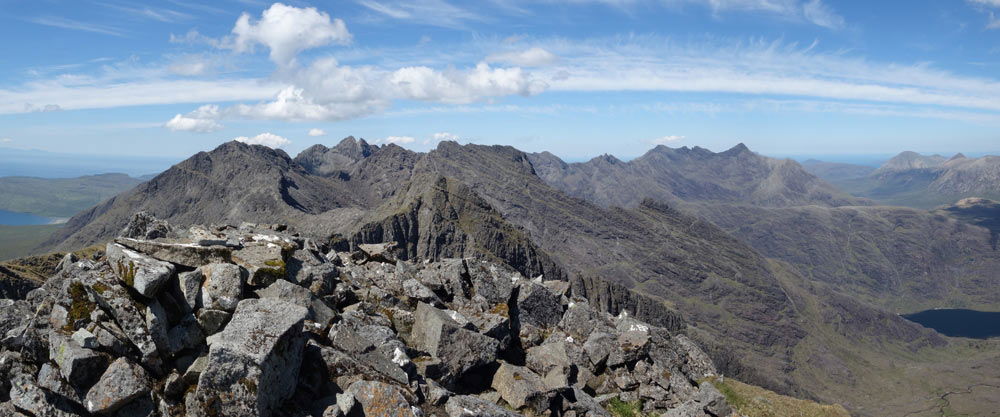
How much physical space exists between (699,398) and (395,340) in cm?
1510

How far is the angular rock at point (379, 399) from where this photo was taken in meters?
14.2

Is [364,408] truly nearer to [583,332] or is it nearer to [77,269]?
[77,269]

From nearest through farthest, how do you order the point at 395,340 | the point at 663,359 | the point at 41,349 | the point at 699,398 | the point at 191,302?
1. the point at 41,349
2. the point at 191,302
3. the point at 395,340
4. the point at 699,398
5. the point at 663,359

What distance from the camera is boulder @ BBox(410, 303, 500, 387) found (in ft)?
64.1

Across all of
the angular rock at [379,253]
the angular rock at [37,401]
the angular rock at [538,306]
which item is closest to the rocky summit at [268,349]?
the angular rock at [37,401]

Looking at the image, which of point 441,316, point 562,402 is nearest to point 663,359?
point 562,402

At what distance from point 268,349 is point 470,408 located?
628cm

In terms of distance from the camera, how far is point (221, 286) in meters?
15.6

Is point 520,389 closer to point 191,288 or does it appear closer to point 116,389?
point 191,288

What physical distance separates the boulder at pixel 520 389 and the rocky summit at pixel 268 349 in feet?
0.21

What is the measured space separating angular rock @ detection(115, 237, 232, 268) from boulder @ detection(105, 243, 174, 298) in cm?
104

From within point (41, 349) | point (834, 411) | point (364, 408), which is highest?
point (41, 349)

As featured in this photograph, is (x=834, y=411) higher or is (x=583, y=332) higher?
(x=583, y=332)

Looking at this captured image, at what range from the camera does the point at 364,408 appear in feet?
46.6
